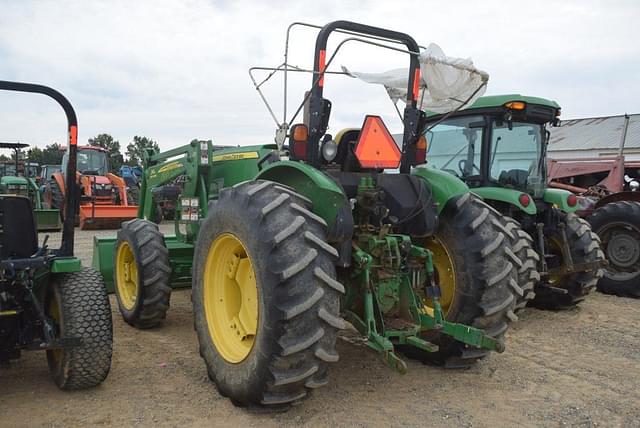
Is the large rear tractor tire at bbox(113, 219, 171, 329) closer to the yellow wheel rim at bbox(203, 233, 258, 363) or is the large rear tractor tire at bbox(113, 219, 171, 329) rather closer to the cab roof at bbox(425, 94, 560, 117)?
the yellow wheel rim at bbox(203, 233, 258, 363)

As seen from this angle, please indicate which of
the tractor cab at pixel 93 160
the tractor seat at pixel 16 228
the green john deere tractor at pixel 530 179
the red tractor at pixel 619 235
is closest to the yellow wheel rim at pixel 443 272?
the green john deere tractor at pixel 530 179

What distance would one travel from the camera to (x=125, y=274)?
5.80 meters

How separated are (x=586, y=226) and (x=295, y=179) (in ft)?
14.3

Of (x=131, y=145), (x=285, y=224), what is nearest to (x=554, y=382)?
(x=285, y=224)

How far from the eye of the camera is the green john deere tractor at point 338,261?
10.3 ft

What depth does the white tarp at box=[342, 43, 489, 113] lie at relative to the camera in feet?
12.8

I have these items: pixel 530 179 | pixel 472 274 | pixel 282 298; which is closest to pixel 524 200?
pixel 530 179

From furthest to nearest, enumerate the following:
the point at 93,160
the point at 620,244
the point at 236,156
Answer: the point at 93,160, the point at 620,244, the point at 236,156

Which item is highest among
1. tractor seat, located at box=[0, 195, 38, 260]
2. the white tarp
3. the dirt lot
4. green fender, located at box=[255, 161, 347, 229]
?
the white tarp

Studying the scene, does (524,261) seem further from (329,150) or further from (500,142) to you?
(329,150)

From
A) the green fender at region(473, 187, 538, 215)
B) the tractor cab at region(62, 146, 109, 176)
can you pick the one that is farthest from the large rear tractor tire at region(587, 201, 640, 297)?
the tractor cab at region(62, 146, 109, 176)

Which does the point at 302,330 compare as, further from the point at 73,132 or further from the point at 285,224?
the point at 73,132

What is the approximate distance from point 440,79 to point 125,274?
3771 mm

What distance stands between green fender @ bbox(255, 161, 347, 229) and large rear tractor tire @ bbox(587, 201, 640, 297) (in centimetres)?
557
